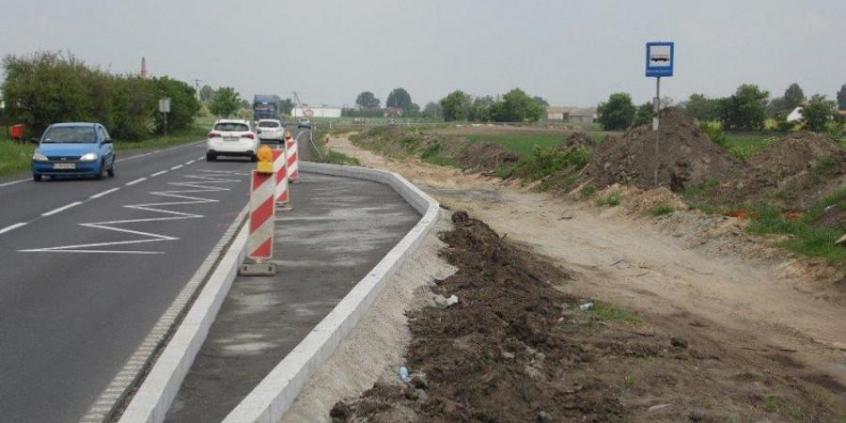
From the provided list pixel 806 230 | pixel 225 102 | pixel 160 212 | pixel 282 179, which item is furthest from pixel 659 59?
pixel 225 102

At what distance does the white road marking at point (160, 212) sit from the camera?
13336 millimetres

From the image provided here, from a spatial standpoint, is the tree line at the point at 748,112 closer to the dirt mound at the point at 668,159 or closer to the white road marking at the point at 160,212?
the dirt mound at the point at 668,159

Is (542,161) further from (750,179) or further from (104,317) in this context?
(104,317)

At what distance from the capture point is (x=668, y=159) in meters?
25.6

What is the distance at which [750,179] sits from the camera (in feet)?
71.7

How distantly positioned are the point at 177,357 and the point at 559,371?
3.06m

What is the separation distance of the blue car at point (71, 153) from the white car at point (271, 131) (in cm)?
2774

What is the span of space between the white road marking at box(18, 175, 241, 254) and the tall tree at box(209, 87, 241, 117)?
380 feet

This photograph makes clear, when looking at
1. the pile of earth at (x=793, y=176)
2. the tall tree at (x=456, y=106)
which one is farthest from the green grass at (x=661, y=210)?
the tall tree at (x=456, y=106)

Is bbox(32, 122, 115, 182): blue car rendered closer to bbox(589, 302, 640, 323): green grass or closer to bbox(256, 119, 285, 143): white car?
bbox(589, 302, 640, 323): green grass

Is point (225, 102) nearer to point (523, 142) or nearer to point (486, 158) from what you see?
point (523, 142)

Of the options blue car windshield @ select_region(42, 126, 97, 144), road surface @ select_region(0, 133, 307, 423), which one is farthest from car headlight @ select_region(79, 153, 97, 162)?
road surface @ select_region(0, 133, 307, 423)

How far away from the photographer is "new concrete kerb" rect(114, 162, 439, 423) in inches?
225

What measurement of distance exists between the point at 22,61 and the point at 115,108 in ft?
39.5
